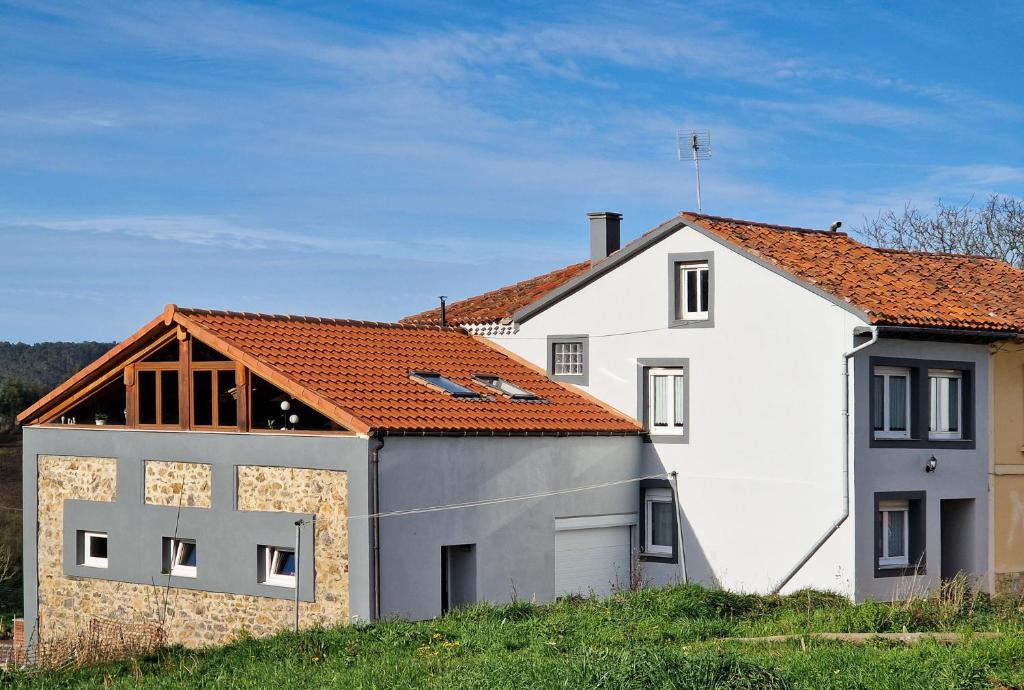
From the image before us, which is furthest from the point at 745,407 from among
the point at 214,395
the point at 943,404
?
the point at 214,395

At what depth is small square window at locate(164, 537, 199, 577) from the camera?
21.5 meters

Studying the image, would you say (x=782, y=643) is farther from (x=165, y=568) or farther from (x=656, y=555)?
(x=165, y=568)

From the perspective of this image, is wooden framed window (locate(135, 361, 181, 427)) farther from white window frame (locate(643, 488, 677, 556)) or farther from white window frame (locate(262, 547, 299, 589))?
white window frame (locate(643, 488, 677, 556))

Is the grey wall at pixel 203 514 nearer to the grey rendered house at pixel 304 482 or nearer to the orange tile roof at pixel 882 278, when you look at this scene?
the grey rendered house at pixel 304 482

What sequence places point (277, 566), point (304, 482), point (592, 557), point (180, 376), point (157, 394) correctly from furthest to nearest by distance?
1. point (592, 557)
2. point (157, 394)
3. point (180, 376)
4. point (277, 566)
5. point (304, 482)

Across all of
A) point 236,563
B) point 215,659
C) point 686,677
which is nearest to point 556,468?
point 236,563

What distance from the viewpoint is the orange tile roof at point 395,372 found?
19953 mm

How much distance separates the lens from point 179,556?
21.6 m

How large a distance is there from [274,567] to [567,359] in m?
7.10

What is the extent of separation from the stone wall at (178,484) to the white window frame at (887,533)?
35.6ft

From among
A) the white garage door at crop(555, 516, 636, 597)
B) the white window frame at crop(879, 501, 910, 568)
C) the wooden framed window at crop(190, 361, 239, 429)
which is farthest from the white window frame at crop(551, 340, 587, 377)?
the wooden framed window at crop(190, 361, 239, 429)

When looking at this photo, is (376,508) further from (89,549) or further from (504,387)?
(89,549)

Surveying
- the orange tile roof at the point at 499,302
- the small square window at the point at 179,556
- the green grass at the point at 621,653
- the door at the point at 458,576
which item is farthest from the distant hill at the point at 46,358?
the green grass at the point at 621,653

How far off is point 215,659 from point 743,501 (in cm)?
952
